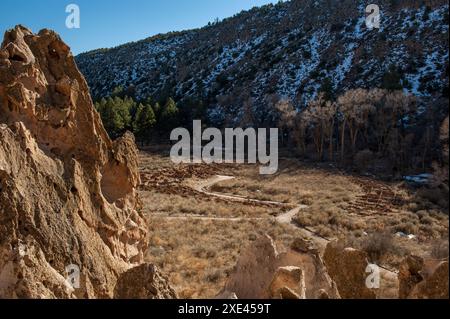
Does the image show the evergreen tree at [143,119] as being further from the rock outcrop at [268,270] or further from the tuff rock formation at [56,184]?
the rock outcrop at [268,270]

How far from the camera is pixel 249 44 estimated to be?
8819 centimetres

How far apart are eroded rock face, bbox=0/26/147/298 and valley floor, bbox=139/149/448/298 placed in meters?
3.40

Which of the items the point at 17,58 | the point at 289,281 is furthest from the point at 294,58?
the point at 289,281

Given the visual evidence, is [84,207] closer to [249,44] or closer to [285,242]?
[285,242]

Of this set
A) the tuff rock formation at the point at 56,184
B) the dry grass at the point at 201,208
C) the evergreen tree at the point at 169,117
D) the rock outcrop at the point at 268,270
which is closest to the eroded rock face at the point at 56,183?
the tuff rock formation at the point at 56,184

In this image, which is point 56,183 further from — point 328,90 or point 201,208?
point 328,90

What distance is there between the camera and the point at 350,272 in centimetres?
808

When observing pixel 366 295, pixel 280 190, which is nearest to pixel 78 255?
pixel 366 295

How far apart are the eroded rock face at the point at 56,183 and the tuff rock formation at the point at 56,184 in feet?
0.05

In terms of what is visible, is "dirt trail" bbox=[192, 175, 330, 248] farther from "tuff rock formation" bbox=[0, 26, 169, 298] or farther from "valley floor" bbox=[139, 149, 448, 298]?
"tuff rock formation" bbox=[0, 26, 169, 298]

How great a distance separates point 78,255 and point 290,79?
217 feet

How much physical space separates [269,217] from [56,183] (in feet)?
58.2

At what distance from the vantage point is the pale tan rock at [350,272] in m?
7.85

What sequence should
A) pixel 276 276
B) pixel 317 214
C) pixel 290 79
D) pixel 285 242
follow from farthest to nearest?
pixel 290 79, pixel 317 214, pixel 285 242, pixel 276 276
